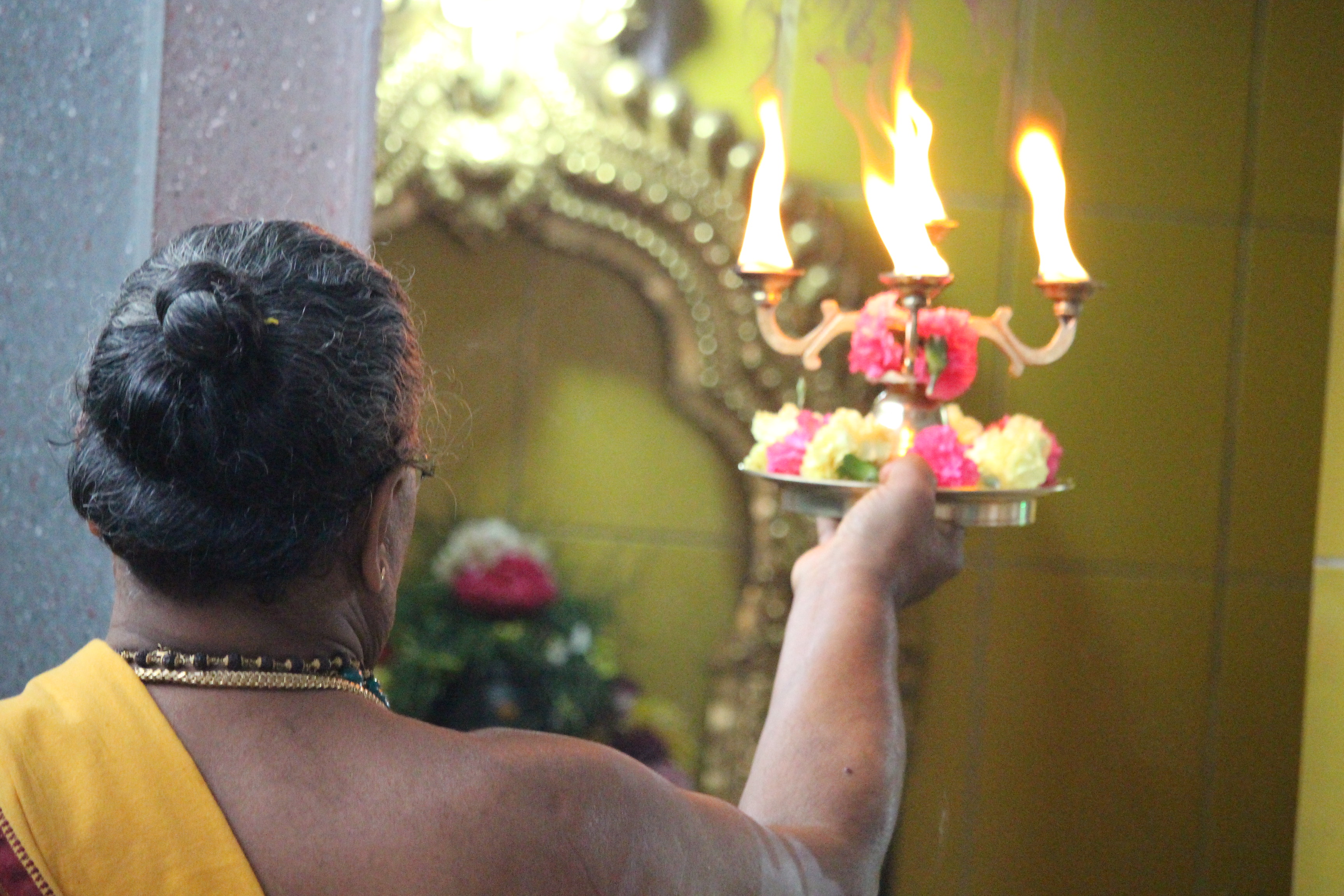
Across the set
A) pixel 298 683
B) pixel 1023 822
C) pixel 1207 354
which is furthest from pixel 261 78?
pixel 1023 822

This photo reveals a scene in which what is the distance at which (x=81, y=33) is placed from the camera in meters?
1.20

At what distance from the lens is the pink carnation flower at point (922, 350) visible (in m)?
1.10

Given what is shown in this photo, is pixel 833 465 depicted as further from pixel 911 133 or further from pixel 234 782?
pixel 234 782

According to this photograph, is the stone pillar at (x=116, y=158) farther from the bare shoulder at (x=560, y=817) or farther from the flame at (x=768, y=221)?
the bare shoulder at (x=560, y=817)

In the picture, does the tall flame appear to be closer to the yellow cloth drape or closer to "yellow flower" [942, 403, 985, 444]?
"yellow flower" [942, 403, 985, 444]

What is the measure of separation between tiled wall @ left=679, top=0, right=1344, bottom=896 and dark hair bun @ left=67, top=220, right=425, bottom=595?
957 mm

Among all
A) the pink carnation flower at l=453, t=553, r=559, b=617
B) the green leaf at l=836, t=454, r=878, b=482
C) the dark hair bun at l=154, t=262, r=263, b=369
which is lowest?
the pink carnation flower at l=453, t=553, r=559, b=617

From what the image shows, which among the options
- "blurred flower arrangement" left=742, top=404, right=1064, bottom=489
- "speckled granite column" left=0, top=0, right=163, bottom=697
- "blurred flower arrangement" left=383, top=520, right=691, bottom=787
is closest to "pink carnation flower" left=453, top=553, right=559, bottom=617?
"blurred flower arrangement" left=383, top=520, right=691, bottom=787

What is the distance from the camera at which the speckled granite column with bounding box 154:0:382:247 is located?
1.19 metres

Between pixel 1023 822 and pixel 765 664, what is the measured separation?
0.36m

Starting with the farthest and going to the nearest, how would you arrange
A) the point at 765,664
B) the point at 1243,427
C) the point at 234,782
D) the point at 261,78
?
1. the point at 765,664
2. the point at 1243,427
3. the point at 261,78
4. the point at 234,782

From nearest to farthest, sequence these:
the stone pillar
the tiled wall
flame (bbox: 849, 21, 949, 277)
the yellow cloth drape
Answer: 1. the yellow cloth drape
2. flame (bbox: 849, 21, 949, 277)
3. the stone pillar
4. the tiled wall

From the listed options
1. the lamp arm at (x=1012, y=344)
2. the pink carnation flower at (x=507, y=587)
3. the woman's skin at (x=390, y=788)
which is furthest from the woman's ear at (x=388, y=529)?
the pink carnation flower at (x=507, y=587)

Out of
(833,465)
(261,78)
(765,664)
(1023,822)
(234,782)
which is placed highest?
(261,78)
